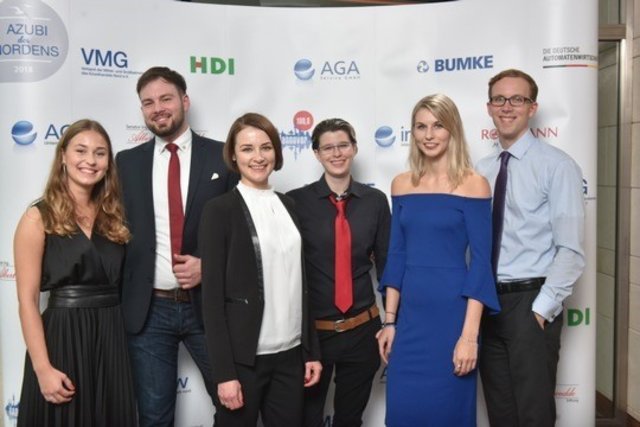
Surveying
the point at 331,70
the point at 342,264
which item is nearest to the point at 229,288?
the point at 342,264

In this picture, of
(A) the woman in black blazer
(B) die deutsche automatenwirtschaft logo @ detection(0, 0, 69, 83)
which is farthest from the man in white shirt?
(A) the woman in black blazer

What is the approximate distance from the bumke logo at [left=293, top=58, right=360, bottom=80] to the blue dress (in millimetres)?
1290

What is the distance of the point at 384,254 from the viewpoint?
280 centimetres

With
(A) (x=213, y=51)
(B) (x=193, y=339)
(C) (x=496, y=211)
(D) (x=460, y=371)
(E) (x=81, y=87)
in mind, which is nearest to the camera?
(D) (x=460, y=371)

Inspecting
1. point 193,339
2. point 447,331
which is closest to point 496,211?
point 447,331

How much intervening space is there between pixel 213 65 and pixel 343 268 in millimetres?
1332

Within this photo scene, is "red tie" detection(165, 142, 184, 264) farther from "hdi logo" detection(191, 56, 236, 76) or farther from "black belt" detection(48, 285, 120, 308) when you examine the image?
"hdi logo" detection(191, 56, 236, 76)

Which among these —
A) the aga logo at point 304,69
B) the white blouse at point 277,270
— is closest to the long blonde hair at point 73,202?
the white blouse at point 277,270

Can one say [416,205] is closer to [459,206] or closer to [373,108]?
[459,206]

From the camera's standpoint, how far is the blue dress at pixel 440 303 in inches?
86.6

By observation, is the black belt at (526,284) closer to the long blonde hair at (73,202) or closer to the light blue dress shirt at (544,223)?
the light blue dress shirt at (544,223)

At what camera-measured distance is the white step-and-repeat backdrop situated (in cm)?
286

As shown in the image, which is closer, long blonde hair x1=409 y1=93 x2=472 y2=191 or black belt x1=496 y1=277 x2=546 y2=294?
long blonde hair x1=409 y1=93 x2=472 y2=191

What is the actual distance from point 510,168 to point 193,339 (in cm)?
156
